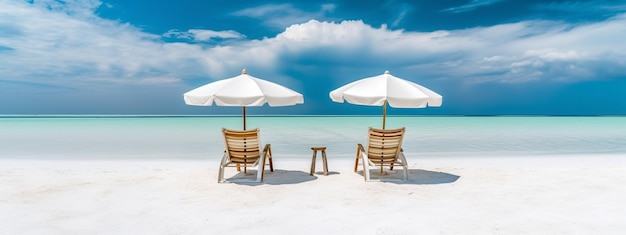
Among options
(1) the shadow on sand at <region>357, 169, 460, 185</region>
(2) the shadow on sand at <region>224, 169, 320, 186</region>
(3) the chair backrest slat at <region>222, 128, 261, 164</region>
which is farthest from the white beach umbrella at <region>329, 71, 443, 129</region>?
(3) the chair backrest slat at <region>222, 128, 261, 164</region>

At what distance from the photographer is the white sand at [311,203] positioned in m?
3.38

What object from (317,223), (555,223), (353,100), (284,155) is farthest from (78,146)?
(555,223)

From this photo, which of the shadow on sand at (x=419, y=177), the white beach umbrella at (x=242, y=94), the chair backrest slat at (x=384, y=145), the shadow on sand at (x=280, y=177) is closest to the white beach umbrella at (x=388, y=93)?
the chair backrest slat at (x=384, y=145)

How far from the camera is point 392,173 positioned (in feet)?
20.7

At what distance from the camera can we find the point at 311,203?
13.8ft

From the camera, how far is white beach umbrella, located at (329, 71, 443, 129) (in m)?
5.25

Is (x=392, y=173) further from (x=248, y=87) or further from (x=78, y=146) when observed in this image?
(x=78, y=146)

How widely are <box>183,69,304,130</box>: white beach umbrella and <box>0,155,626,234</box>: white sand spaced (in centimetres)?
116

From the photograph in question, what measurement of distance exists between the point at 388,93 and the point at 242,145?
224 centimetres

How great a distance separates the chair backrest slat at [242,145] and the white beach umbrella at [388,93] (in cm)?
148

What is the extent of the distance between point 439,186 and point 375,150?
41.7 inches

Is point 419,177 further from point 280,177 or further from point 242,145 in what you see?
point 242,145

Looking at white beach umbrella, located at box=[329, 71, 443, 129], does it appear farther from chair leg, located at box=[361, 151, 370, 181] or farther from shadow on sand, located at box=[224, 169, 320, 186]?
shadow on sand, located at box=[224, 169, 320, 186]

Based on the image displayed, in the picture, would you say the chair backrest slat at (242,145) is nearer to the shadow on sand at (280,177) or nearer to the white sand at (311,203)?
A: the shadow on sand at (280,177)
